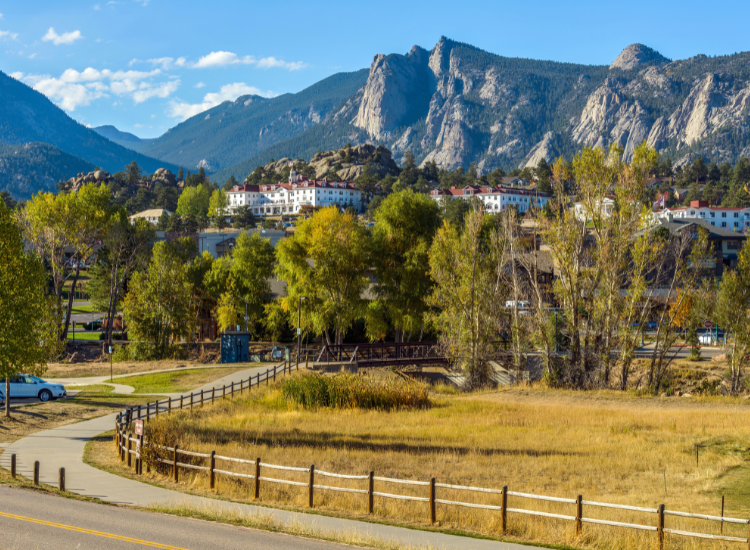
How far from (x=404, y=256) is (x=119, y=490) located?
1893 inches

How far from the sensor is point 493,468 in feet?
78.5

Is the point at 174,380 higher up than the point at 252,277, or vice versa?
the point at 252,277

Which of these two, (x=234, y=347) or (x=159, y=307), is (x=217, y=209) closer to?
(x=159, y=307)

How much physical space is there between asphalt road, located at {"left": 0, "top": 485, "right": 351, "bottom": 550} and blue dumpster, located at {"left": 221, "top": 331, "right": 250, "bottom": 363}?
4370cm

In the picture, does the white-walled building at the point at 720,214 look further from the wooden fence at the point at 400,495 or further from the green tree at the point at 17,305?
the wooden fence at the point at 400,495

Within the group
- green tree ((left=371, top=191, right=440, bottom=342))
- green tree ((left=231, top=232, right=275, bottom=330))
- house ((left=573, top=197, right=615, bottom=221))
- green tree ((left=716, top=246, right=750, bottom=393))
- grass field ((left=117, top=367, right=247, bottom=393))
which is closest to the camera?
grass field ((left=117, top=367, right=247, bottom=393))

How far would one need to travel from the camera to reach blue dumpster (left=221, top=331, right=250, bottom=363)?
60750 mm

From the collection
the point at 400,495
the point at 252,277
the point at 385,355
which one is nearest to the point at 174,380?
the point at 385,355

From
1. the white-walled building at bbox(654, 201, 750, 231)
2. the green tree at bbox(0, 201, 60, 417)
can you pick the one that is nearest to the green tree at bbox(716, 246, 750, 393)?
the green tree at bbox(0, 201, 60, 417)

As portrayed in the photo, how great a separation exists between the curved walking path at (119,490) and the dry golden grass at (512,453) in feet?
3.29

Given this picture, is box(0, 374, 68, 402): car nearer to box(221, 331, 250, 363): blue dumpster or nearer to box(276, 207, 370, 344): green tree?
box(221, 331, 250, 363): blue dumpster

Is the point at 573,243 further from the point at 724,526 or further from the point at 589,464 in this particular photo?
the point at 724,526

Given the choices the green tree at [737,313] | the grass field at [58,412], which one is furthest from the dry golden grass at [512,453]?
the green tree at [737,313]

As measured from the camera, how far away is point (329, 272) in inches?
2562
